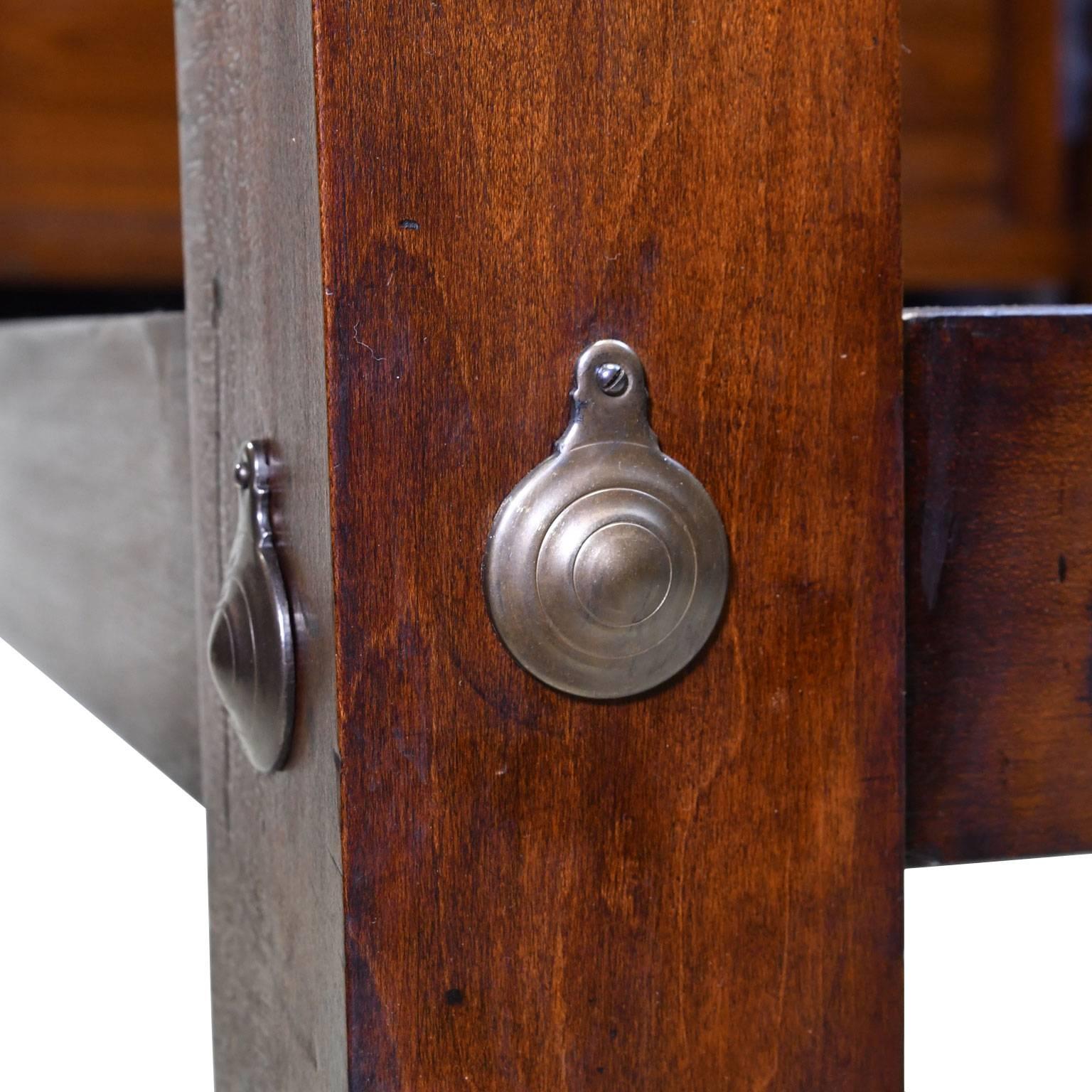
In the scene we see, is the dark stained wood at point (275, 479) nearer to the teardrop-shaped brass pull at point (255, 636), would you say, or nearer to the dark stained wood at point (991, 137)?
the teardrop-shaped brass pull at point (255, 636)

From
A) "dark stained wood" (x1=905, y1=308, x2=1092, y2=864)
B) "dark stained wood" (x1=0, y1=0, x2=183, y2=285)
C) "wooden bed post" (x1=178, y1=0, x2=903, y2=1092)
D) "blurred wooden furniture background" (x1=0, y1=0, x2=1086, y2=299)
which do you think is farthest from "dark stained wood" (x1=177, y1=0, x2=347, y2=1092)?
"dark stained wood" (x1=0, y1=0, x2=183, y2=285)

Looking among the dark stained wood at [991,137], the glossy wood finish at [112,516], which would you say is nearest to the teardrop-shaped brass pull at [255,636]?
the glossy wood finish at [112,516]

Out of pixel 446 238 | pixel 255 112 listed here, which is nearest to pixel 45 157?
pixel 255 112

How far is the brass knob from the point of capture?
1.23 ft

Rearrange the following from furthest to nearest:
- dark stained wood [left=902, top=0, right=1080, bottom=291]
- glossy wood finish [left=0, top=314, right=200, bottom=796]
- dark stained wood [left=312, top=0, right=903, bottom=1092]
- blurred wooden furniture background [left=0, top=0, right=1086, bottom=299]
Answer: dark stained wood [left=902, top=0, right=1080, bottom=291]
blurred wooden furniture background [left=0, top=0, right=1086, bottom=299]
glossy wood finish [left=0, top=314, right=200, bottom=796]
dark stained wood [left=312, top=0, right=903, bottom=1092]

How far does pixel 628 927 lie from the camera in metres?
0.40

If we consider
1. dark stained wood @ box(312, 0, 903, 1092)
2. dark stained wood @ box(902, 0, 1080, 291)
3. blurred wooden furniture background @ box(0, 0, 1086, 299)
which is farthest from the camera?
dark stained wood @ box(902, 0, 1080, 291)

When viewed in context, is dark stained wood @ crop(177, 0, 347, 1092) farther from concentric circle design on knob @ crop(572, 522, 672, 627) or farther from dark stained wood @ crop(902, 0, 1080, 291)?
dark stained wood @ crop(902, 0, 1080, 291)

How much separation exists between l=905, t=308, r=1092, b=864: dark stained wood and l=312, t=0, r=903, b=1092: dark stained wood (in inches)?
0.7

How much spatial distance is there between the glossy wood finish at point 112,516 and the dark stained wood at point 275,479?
0.05m

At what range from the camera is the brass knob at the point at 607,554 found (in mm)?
375

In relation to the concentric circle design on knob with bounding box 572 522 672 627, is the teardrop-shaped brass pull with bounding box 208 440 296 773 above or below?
below

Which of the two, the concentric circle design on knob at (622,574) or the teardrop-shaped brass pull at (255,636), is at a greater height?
the concentric circle design on knob at (622,574)

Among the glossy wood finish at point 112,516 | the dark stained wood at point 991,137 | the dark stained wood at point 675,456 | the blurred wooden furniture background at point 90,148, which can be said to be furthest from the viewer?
the dark stained wood at point 991,137
